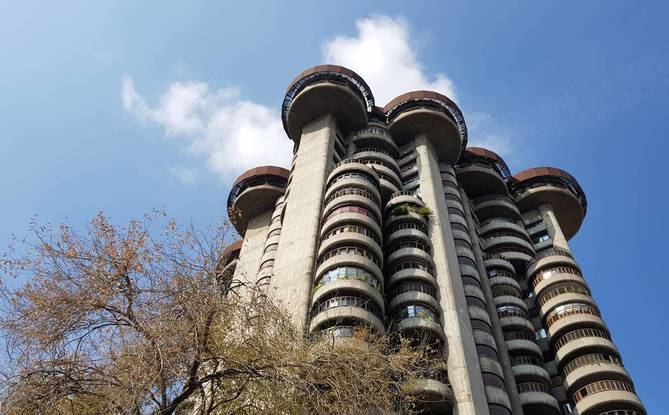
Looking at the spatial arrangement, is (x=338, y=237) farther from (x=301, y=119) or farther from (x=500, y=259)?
(x=301, y=119)

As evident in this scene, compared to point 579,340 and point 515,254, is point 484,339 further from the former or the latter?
point 515,254

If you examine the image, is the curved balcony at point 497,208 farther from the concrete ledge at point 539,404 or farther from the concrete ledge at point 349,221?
the concrete ledge at point 539,404

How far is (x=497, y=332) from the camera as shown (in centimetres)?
4753

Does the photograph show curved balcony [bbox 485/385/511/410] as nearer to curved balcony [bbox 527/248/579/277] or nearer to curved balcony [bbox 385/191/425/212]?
curved balcony [bbox 527/248/579/277]

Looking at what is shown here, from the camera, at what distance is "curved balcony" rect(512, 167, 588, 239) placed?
226 ft

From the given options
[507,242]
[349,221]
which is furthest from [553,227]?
[349,221]

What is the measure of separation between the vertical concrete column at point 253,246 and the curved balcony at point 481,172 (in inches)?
1065

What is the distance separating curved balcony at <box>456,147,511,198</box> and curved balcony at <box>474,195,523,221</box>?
1622 millimetres

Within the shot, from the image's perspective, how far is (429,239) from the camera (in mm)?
48500

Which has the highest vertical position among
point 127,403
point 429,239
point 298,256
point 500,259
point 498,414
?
point 500,259

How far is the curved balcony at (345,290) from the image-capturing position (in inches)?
1519

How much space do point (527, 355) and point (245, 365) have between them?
129ft

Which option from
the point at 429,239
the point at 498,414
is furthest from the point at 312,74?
the point at 498,414

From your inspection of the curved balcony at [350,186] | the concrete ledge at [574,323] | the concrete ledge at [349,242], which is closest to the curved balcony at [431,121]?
the curved balcony at [350,186]
